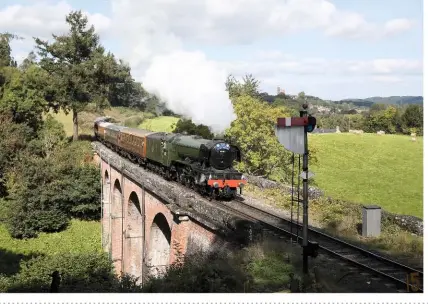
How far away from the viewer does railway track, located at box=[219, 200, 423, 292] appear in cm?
993

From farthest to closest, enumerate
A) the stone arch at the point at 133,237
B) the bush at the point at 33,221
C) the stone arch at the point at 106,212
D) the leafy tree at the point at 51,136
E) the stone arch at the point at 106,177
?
the leafy tree at the point at 51,136 → the stone arch at the point at 106,177 → the stone arch at the point at 106,212 → the bush at the point at 33,221 → the stone arch at the point at 133,237

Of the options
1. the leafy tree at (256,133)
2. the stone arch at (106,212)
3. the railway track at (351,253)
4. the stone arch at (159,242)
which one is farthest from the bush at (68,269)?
the leafy tree at (256,133)

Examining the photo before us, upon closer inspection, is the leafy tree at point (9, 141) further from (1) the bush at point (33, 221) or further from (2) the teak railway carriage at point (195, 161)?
(2) the teak railway carriage at point (195, 161)

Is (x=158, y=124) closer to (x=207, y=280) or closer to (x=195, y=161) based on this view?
A: (x=195, y=161)

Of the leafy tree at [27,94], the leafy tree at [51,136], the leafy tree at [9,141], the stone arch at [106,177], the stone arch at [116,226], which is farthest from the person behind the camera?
the leafy tree at [51,136]

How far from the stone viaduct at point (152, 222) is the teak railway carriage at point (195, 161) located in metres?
0.71

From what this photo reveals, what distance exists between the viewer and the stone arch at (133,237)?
1056 inches

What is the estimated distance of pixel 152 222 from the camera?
21.3 meters

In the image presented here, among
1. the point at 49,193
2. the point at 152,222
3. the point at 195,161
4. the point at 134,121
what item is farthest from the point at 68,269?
the point at 134,121

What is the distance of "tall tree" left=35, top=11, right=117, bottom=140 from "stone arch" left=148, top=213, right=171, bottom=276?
22.7 metres

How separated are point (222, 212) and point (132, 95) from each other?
6598 centimetres

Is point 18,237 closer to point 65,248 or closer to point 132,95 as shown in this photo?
point 65,248

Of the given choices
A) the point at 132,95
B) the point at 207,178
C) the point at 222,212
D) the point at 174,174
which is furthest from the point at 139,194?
the point at 132,95

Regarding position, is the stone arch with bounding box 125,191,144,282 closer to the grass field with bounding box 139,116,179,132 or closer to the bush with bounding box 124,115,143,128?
the grass field with bounding box 139,116,179,132
